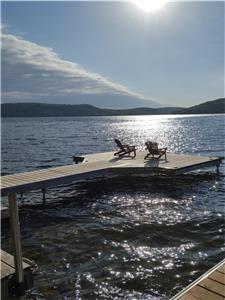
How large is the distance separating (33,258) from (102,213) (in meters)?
4.08

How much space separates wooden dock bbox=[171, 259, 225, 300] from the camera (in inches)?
190

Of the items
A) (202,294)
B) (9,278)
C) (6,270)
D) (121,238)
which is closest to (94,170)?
(121,238)

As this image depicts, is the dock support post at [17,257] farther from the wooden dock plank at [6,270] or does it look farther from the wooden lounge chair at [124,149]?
the wooden lounge chair at [124,149]

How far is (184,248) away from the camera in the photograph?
9.28 m

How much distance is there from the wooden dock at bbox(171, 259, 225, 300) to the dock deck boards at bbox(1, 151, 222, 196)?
5.92 meters

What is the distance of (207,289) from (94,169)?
998cm

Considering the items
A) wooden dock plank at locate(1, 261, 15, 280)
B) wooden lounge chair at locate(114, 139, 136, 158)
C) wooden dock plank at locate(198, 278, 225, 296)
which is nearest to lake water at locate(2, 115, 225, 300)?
wooden dock plank at locate(1, 261, 15, 280)

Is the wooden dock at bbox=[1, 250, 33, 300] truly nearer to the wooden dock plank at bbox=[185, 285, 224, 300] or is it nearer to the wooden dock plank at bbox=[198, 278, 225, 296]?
the wooden dock plank at bbox=[185, 285, 224, 300]

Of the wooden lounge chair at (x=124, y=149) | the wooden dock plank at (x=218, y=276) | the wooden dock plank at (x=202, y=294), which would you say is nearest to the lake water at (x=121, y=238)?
the wooden dock plank at (x=218, y=276)

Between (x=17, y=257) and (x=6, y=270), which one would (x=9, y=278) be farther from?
(x=17, y=257)

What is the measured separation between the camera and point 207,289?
16.6 ft

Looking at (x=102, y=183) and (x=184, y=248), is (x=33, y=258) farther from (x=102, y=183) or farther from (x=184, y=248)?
(x=102, y=183)

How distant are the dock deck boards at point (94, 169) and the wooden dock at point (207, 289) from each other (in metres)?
5.92

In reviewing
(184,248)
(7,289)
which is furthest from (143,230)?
(7,289)
